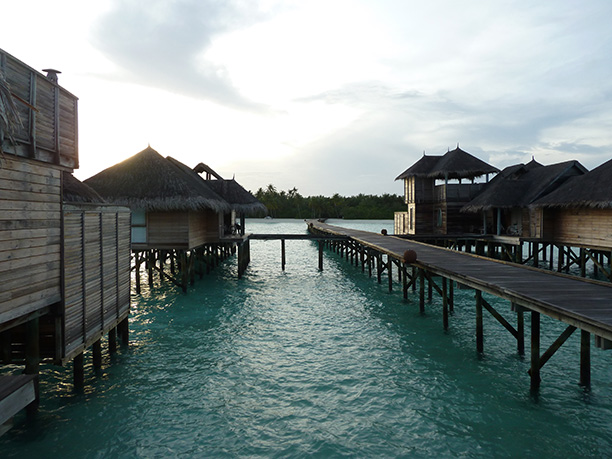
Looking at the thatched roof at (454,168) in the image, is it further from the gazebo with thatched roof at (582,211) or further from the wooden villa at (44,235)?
the wooden villa at (44,235)

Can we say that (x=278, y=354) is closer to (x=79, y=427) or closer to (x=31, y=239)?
(x=79, y=427)

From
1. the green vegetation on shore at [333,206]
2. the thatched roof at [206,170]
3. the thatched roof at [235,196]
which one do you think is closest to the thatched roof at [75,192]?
the thatched roof at [235,196]

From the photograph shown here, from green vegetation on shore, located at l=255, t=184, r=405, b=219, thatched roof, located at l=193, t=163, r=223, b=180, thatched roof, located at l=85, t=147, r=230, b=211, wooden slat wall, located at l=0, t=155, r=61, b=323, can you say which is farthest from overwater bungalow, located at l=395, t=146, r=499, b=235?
green vegetation on shore, located at l=255, t=184, r=405, b=219

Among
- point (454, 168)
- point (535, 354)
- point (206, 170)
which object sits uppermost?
point (454, 168)

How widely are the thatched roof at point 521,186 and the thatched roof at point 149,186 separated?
58.6 ft

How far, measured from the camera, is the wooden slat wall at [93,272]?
6.98 m

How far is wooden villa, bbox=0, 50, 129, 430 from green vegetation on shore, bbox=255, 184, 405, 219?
8549 centimetres

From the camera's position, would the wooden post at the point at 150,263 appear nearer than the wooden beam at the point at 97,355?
No

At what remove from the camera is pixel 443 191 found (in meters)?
29.2

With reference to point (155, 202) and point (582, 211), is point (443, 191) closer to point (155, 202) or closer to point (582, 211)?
point (582, 211)

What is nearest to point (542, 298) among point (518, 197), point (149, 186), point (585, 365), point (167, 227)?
point (585, 365)

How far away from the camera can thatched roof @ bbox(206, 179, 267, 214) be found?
24125 millimetres

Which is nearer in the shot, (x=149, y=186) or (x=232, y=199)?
(x=149, y=186)

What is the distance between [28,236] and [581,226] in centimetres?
2433
